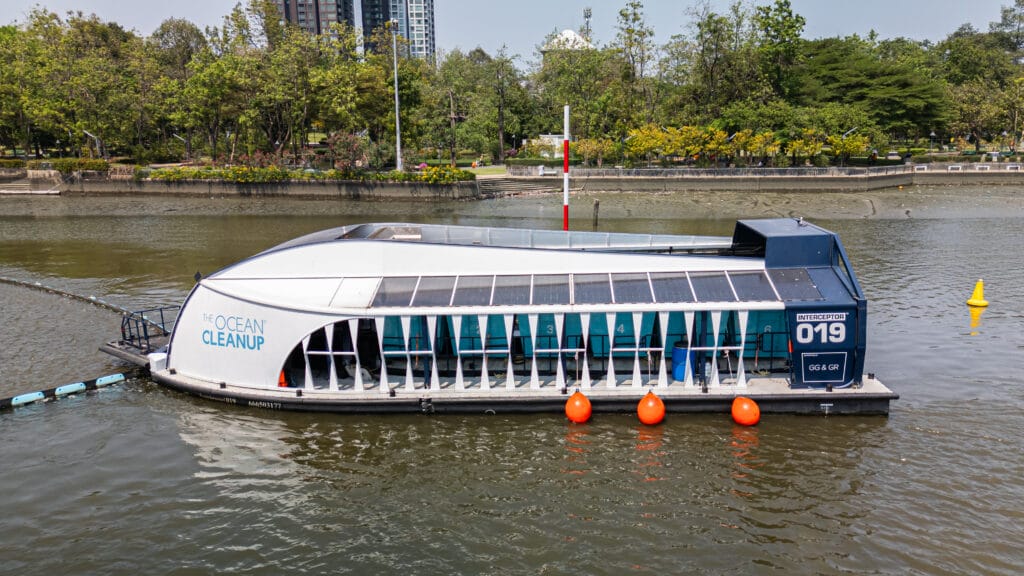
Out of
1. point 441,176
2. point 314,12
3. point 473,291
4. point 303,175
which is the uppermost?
point 314,12

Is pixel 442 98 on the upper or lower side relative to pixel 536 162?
upper

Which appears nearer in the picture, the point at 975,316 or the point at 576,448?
the point at 576,448

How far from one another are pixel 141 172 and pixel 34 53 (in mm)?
24022

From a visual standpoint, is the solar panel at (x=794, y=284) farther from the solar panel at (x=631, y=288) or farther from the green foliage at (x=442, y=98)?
the green foliage at (x=442, y=98)

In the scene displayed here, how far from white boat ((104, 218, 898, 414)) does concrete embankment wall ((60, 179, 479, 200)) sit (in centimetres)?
3882

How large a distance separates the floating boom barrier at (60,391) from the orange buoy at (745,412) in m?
16.5

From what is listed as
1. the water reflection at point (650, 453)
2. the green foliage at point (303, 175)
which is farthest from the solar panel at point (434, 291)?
the green foliage at point (303, 175)

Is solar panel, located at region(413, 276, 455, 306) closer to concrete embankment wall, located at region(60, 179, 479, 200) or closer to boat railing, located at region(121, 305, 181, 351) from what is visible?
boat railing, located at region(121, 305, 181, 351)

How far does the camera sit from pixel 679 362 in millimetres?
18016

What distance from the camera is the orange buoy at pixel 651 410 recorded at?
1702 centimetres

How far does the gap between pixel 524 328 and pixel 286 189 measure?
46515mm

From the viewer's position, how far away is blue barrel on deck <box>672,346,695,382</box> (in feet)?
58.7

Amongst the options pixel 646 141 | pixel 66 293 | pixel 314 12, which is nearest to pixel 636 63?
pixel 646 141

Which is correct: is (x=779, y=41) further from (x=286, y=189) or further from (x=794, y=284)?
(x=794, y=284)
